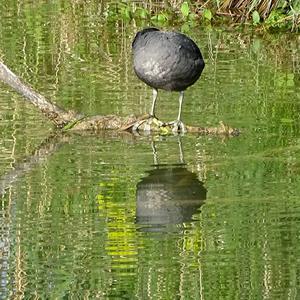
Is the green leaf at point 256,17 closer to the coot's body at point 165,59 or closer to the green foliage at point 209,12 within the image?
the green foliage at point 209,12

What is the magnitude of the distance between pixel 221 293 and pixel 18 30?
9.12 metres

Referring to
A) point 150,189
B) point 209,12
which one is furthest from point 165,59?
point 209,12

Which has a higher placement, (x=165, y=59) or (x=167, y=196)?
(x=165, y=59)

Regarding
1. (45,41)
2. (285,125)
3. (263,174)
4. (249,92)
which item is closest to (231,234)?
(263,174)

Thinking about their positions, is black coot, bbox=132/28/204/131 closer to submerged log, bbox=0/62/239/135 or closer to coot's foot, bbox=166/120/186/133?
coot's foot, bbox=166/120/186/133

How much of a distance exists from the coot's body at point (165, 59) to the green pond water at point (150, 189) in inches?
17.0

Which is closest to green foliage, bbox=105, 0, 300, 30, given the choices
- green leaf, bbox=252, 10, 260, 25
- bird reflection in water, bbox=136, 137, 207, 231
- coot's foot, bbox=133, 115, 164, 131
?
green leaf, bbox=252, 10, 260, 25

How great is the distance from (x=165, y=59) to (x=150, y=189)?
1.50 meters

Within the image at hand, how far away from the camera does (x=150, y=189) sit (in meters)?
8.18

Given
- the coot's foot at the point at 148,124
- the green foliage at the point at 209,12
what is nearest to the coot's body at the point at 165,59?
the coot's foot at the point at 148,124

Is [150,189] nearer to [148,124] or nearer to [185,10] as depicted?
[148,124]

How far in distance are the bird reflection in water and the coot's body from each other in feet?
2.60

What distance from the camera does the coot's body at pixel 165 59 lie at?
9406 millimetres

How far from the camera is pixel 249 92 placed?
11.2m
